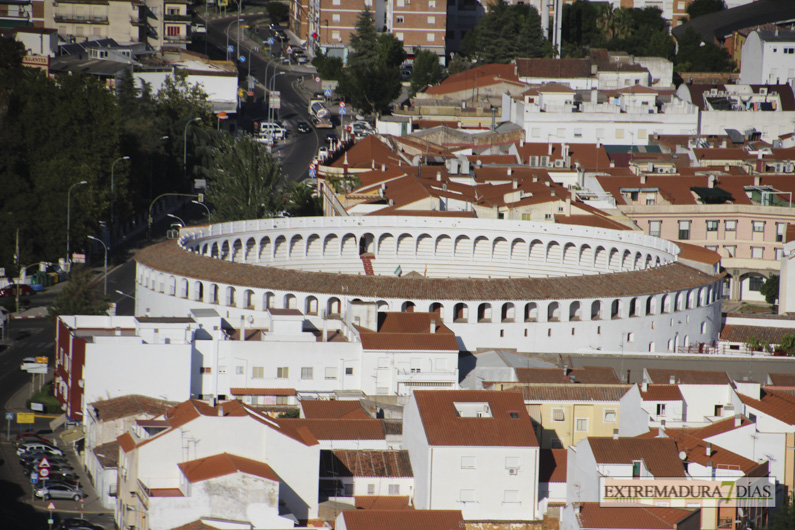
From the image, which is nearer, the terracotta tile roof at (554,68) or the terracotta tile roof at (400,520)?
the terracotta tile roof at (400,520)

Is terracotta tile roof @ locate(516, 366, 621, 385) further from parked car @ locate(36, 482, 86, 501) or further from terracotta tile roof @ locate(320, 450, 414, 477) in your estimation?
parked car @ locate(36, 482, 86, 501)

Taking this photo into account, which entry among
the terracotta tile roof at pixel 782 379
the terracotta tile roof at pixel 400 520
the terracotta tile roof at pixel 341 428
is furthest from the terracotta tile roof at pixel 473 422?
the terracotta tile roof at pixel 782 379

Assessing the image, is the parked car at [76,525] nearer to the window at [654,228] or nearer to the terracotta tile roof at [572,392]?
the terracotta tile roof at [572,392]

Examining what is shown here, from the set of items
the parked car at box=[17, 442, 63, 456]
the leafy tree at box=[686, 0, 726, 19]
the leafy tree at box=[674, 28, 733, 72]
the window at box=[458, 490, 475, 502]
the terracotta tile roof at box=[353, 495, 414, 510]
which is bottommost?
the parked car at box=[17, 442, 63, 456]

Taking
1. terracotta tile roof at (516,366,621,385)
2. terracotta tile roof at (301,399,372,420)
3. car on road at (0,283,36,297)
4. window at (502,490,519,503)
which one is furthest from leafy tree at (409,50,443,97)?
window at (502,490,519,503)

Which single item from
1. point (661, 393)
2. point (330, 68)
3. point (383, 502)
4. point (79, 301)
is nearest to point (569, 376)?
point (661, 393)

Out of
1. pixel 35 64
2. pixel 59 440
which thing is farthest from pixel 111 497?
pixel 35 64
